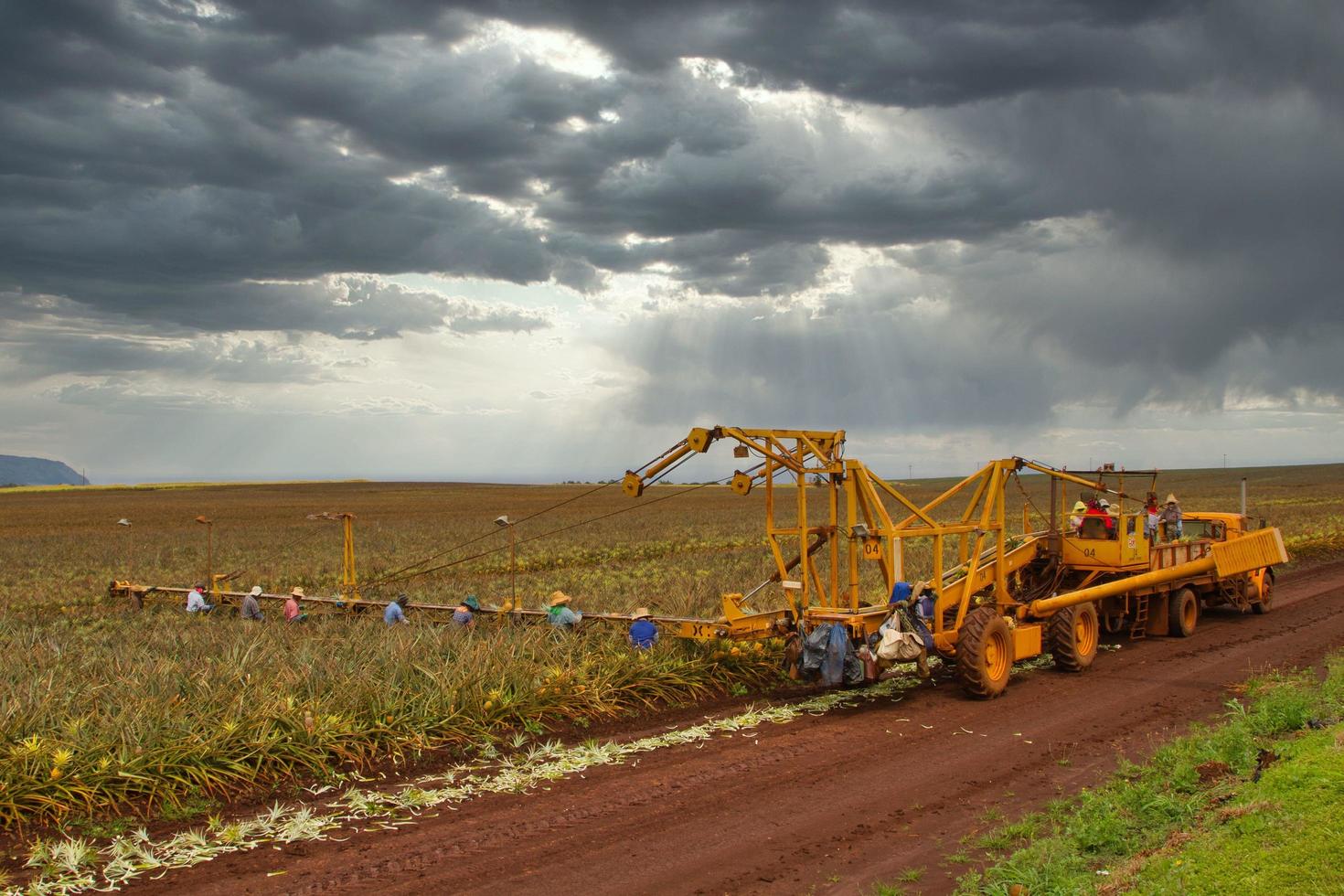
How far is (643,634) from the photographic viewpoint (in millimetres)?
13586

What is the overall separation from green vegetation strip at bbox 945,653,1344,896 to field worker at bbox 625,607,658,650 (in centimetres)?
622

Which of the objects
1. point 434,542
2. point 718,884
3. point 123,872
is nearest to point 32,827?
point 123,872

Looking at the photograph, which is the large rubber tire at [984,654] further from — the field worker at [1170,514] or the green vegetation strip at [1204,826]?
the field worker at [1170,514]

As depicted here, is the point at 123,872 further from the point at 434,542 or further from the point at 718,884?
the point at 434,542

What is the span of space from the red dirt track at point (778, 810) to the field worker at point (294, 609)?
397 inches

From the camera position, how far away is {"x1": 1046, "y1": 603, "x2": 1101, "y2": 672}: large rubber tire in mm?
14055

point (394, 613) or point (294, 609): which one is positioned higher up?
point (394, 613)

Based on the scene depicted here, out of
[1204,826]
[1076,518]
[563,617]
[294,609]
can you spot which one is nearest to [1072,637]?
[1076,518]

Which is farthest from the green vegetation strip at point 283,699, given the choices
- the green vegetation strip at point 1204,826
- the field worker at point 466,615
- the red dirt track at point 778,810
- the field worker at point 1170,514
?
the field worker at point 1170,514

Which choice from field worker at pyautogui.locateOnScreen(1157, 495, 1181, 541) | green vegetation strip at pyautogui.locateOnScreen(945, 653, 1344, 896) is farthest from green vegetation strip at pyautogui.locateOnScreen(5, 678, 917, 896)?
field worker at pyautogui.locateOnScreen(1157, 495, 1181, 541)

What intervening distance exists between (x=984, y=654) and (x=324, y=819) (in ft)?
26.1

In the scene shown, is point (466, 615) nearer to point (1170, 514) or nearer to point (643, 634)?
point (643, 634)

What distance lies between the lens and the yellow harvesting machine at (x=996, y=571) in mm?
12367

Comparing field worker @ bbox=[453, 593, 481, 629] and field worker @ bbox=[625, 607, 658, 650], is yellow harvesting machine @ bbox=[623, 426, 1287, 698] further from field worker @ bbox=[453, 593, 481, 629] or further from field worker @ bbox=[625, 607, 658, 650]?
field worker @ bbox=[453, 593, 481, 629]
